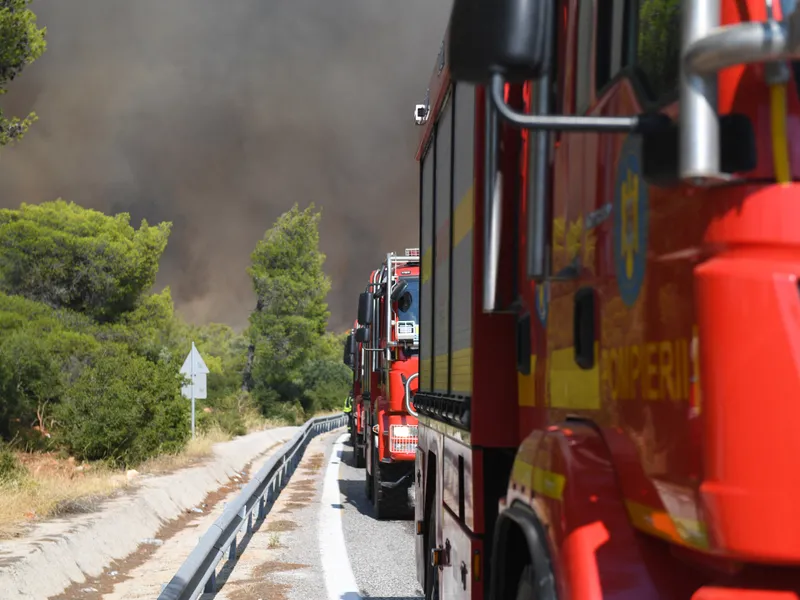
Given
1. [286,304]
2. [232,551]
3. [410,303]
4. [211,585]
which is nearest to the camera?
[211,585]

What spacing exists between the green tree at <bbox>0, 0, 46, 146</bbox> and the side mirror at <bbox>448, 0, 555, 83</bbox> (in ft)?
49.7

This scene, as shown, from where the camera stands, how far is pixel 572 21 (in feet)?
12.5

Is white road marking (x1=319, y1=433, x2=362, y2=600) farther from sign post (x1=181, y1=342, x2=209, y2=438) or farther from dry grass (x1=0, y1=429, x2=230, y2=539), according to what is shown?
sign post (x1=181, y1=342, x2=209, y2=438)

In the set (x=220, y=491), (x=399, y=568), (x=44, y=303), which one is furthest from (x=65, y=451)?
(x=44, y=303)

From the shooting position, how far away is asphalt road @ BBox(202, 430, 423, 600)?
9.12 meters

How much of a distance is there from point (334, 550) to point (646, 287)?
9300 millimetres

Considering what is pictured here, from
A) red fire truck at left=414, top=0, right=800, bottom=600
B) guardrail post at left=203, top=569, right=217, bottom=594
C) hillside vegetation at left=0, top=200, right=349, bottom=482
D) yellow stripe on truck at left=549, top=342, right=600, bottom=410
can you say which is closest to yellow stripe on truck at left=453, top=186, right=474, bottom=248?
red fire truck at left=414, top=0, right=800, bottom=600

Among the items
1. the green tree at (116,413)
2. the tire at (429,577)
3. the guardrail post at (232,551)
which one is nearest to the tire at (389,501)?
the guardrail post at (232,551)

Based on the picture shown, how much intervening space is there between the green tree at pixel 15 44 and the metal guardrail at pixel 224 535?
670cm

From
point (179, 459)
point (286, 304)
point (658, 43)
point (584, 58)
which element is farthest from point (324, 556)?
point (286, 304)

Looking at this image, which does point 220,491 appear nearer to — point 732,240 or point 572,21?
point 572,21

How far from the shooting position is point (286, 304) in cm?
6425

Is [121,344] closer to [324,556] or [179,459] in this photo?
[179,459]

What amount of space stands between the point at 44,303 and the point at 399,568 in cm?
3034
